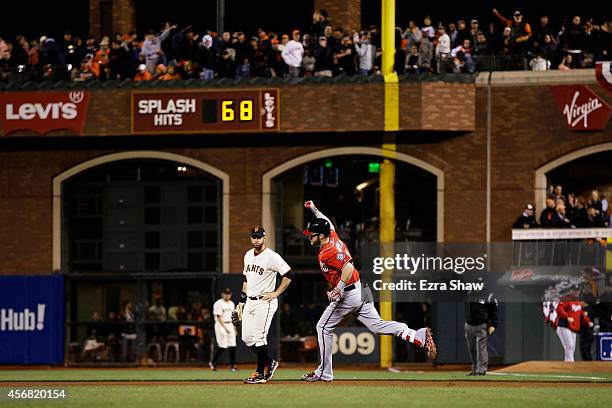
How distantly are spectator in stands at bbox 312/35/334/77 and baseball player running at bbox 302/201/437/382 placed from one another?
1270 cm

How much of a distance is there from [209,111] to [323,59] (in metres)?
2.86

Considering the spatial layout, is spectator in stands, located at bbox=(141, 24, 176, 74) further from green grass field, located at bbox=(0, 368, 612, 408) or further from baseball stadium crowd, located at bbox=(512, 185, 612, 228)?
green grass field, located at bbox=(0, 368, 612, 408)

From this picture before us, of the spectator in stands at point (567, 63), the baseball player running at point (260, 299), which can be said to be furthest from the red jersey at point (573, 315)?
the baseball player running at point (260, 299)

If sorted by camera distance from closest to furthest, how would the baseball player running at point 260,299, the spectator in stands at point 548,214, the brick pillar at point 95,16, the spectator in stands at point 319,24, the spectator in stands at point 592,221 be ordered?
1. the baseball player running at point 260,299
2. the spectator in stands at point 592,221
3. the spectator in stands at point 548,214
4. the spectator in stands at point 319,24
5. the brick pillar at point 95,16

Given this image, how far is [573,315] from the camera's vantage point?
1017 inches

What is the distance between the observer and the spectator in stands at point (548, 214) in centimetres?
2723

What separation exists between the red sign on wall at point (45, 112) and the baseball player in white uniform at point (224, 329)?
5.64 m

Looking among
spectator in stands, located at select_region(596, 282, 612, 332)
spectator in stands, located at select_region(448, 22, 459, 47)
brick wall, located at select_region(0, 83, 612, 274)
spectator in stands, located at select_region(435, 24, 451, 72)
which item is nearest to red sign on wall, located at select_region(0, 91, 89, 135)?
brick wall, located at select_region(0, 83, 612, 274)

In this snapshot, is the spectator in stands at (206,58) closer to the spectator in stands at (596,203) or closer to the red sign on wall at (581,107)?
the red sign on wall at (581,107)

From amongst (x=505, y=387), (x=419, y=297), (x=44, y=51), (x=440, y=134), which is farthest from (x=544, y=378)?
(x=44, y=51)

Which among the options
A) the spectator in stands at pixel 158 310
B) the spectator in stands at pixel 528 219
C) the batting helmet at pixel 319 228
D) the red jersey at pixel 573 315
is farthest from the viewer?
the spectator in stands at pixel 158 310

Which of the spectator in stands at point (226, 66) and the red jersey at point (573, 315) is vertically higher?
the spectator in stands at point (226, 66)

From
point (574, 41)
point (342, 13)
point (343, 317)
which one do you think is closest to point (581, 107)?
point (574, 41)

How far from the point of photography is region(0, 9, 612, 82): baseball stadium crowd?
2861 centimetres
